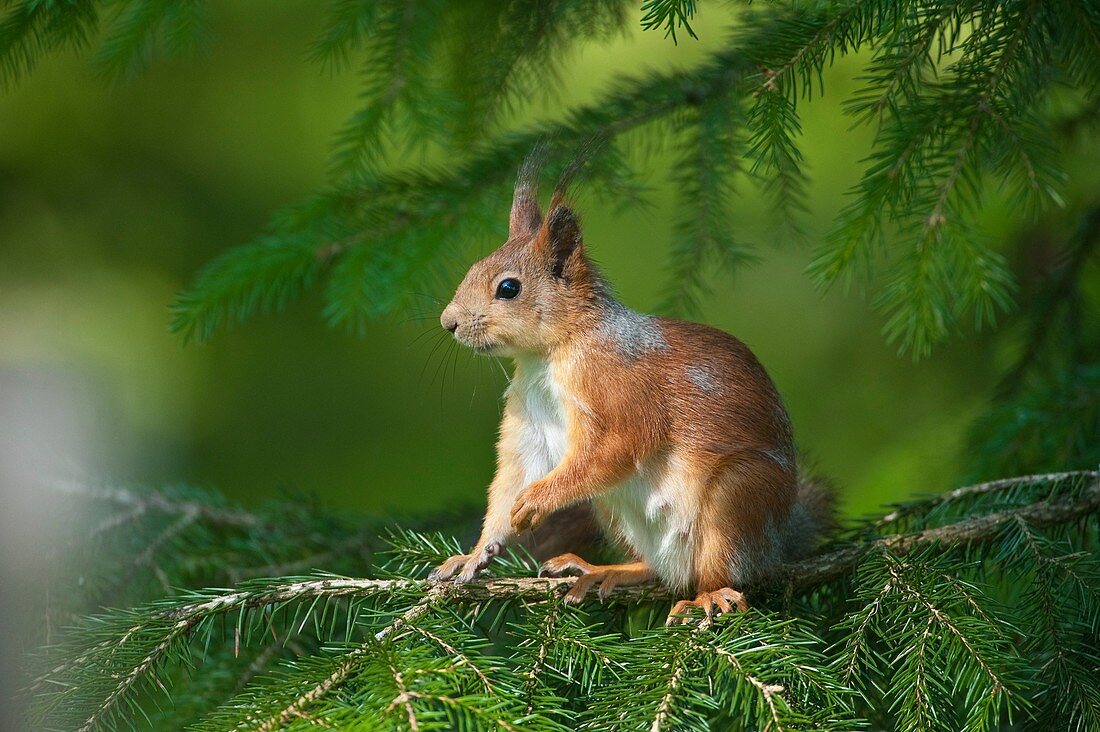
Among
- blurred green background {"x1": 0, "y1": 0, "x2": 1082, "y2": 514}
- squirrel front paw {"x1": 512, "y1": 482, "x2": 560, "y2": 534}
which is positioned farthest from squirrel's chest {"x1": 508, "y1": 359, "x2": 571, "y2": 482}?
blurred green background {"x1": 0, "y1": 0, "x2": 1082, "y2": 514}

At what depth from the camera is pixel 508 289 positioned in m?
1.65

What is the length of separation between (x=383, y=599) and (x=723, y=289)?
2242mm

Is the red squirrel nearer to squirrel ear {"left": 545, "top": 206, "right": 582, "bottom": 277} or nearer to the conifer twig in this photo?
squirrel ear {"left": 545, "top": 206, "right": 582, "bottom": 277}

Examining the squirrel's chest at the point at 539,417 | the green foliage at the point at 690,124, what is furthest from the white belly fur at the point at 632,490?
the green foliage at the point at 690,124

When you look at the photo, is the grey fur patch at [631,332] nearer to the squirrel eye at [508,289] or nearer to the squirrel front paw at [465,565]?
the squirrel eye at [508,289]

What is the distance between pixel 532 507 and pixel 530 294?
343mm

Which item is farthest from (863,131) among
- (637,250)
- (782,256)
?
(637,250)

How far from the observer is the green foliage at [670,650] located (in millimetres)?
1189

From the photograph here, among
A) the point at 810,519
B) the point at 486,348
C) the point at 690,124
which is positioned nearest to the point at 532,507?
the point at 486,348

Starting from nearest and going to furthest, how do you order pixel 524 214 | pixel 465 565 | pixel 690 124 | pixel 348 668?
pixel 348 668
pixel 465 565
pixel 524 214
pixel 690 124

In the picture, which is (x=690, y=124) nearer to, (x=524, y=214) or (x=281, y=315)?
(x=524, y=214)

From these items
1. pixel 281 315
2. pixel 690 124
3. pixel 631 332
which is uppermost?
pixel 690 124

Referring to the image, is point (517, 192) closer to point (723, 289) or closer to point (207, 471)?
point (723, 289)

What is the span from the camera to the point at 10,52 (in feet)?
5.52
